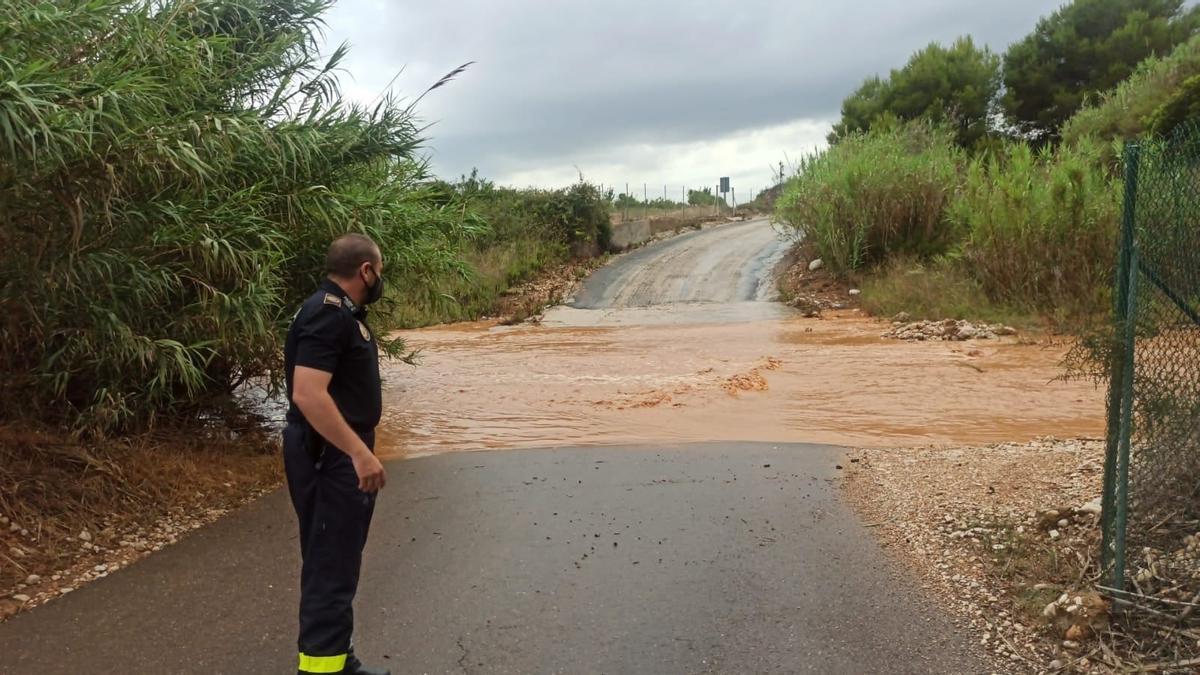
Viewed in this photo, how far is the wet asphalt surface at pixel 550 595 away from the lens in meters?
3.65

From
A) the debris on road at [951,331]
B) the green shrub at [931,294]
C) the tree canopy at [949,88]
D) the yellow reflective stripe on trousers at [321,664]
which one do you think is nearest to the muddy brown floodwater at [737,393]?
the debris on road at [951,331]

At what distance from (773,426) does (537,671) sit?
5.63 meters

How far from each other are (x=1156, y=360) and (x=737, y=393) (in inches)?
270

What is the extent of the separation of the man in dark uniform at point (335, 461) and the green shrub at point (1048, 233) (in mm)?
14133

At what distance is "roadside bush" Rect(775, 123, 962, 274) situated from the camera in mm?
20938

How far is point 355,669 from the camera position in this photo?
3377 millimetres

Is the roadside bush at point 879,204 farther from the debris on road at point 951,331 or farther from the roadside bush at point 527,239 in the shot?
the roadside bush at point 527,239

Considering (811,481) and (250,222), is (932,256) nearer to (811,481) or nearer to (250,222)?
(811,481)

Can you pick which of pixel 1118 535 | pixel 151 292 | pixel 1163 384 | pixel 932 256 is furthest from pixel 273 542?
pixel 932 256

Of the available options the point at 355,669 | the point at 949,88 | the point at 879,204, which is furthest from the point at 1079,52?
the point at 355,669

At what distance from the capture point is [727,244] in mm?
30781

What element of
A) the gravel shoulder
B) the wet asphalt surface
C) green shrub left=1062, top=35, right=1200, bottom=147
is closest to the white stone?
the gravel shoulder

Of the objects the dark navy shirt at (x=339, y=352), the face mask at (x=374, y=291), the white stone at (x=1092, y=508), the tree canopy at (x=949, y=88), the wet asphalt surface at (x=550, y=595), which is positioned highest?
the tree canopy at (x=949, y=88)

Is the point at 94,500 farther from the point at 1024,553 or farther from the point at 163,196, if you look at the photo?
the point at 1024,553
